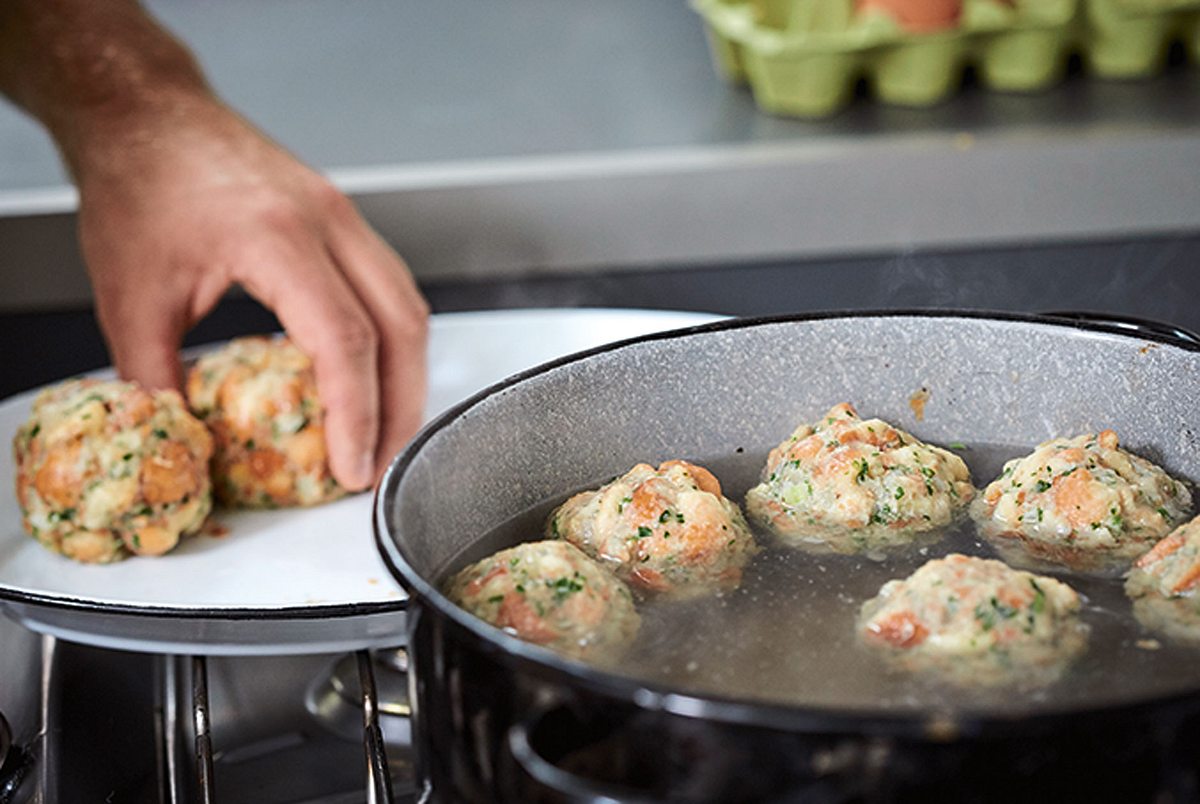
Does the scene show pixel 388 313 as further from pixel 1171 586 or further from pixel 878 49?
pixel 878 49

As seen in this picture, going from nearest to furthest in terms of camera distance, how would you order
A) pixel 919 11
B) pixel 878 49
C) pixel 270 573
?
pixel 270 573
pixel 919 11
pixel 878 49

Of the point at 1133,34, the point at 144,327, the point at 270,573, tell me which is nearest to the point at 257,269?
the point at 144,327

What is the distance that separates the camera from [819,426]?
0.93m

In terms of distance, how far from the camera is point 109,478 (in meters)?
1.21

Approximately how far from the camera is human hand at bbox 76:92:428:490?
129 cm

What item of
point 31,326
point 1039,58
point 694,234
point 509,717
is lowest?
point 31,326

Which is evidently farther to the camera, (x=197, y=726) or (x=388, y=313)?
(x=388, y=313)

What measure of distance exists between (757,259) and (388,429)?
0.71 metres

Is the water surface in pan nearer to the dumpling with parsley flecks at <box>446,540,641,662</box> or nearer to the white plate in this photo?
the dumpling with parsley flecks at <box>446,540,641,662</box>

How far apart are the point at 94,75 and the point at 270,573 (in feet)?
2.08

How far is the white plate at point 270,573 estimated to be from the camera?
3.29ft

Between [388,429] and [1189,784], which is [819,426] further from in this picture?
[388,429]

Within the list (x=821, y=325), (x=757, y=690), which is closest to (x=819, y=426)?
(x=821, y=325)

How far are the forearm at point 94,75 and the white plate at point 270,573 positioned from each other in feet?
0.80
